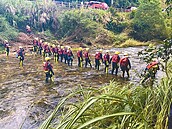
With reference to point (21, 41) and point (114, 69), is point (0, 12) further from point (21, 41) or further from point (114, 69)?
point (114, 69)

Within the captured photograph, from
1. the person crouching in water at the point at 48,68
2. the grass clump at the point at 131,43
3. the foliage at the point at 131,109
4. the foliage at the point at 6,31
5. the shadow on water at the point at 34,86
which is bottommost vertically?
the shadow on water at the point at 34,86

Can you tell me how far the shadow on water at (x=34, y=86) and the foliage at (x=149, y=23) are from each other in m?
12.2

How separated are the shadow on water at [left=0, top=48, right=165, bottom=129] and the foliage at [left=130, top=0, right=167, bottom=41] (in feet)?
40.1

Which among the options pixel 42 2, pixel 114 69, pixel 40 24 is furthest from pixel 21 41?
pixel 114 69

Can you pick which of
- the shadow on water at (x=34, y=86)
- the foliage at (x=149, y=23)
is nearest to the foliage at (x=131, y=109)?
the shadow on water at (x=34, y=86)

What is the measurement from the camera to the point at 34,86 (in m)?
12.3

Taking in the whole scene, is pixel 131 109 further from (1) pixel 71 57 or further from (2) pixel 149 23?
(2) pixel 149 23

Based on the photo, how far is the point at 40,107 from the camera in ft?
29.8

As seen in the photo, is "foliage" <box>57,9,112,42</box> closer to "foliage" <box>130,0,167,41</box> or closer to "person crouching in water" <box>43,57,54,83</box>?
"foliage" <box>130,0,167,41</box>

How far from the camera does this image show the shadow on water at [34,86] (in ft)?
27.2

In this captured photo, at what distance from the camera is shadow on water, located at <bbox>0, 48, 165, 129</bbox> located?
327 inches

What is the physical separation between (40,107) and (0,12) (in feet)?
72.8

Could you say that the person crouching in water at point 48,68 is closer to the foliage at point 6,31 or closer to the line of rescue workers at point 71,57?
the line of rescue workers at point 71,57

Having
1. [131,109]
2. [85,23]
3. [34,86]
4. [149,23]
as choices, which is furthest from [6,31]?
[131,109]
